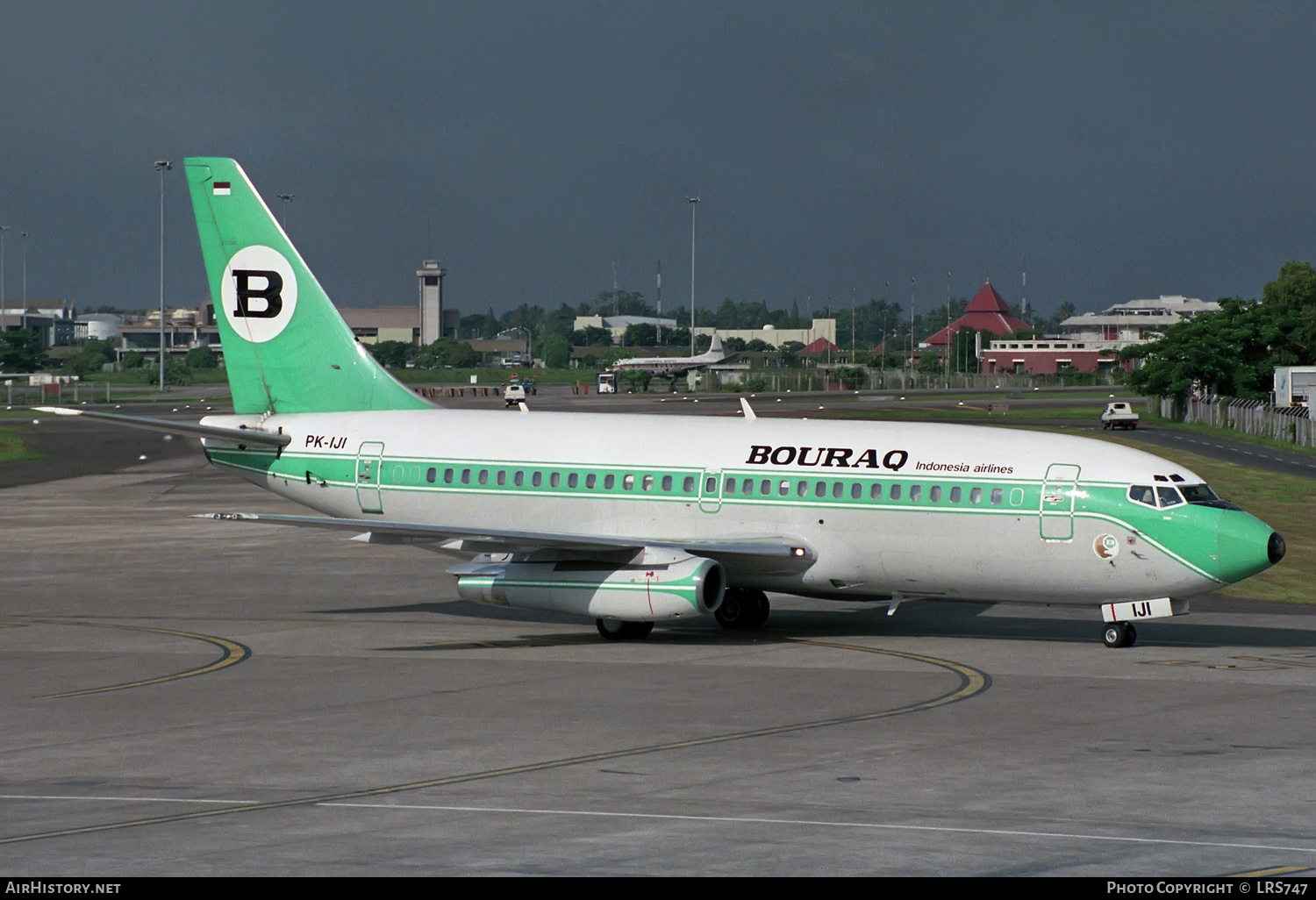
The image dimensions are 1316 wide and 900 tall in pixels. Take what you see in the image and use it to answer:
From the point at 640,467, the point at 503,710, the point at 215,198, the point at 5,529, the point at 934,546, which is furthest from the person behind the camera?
the point at 5,529

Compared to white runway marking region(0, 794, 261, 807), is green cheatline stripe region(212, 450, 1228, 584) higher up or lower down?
higher up

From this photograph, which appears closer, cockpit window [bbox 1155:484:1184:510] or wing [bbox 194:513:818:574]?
cockpit window [bbox 1155:484:1184:510]

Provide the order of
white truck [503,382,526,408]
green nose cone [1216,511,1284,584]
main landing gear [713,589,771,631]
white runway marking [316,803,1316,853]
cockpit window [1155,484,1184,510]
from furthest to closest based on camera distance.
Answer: white truck [503,382,526,408], main landing gear [713,589,771,631], cockpit window [1155,484,1184,510], green nose cone [1216,511,1284,584], white runway marking [316,803,1316,853]

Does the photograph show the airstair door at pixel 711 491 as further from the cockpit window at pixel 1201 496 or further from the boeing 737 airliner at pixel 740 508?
the cockpit window at pixel 1201 496

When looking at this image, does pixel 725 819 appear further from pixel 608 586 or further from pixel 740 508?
pixel 740 508

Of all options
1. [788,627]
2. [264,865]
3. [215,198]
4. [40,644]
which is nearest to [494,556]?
[788,627]

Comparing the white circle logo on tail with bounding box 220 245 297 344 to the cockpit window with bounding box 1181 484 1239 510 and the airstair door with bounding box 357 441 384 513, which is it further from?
the cockpit window with bounding box 1181 484 1239 510

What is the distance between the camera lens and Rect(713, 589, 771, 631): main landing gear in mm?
34594

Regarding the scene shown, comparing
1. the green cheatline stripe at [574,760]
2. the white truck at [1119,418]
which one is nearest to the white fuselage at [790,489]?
the green cheatline stripe at [574,760]

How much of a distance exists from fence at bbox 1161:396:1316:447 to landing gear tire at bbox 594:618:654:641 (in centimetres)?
7435

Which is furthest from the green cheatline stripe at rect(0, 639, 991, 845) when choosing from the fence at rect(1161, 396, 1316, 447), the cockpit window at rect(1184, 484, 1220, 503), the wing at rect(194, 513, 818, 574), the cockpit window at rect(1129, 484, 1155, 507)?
the fence at rect(1161, 396, 1316, 447)

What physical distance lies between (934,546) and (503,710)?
10206mm

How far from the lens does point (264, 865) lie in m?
15.8
